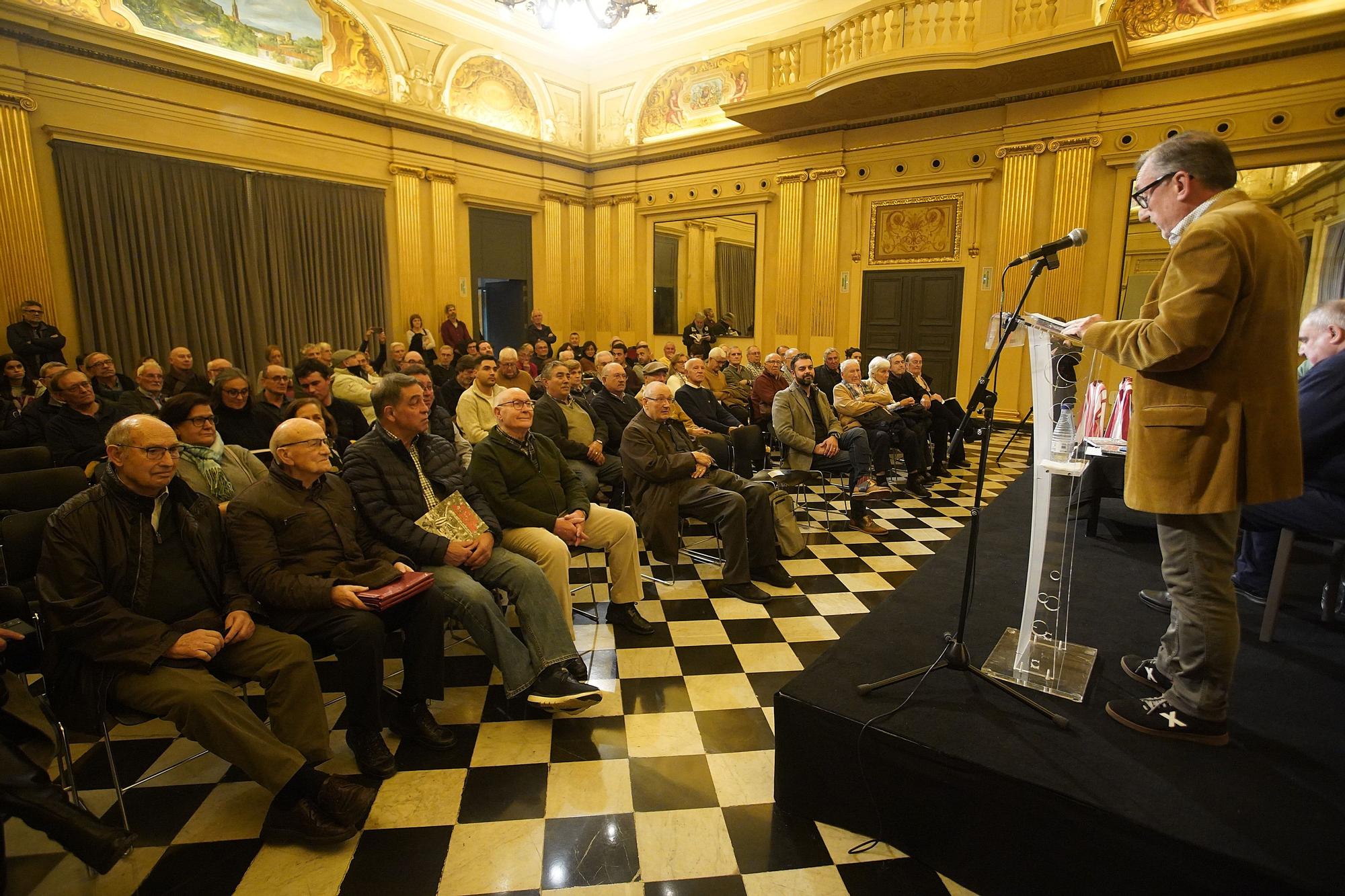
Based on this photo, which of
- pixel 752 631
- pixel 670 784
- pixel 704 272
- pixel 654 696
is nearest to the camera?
pixel 670 784

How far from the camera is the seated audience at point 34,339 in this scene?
6477 mm

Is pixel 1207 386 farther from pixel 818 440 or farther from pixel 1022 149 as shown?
pixel 1022 149

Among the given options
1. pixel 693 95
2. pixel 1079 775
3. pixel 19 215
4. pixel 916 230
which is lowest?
pixel 1079 775

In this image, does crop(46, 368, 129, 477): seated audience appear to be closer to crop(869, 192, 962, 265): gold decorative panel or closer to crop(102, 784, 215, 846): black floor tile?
crop(102, 784, 215, 846): black floor tile

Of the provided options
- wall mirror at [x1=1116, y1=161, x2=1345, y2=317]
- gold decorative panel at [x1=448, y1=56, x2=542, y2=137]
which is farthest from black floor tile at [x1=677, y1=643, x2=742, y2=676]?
gold decorative panel at [x1=448, y1=56, x2=542, y2=137]

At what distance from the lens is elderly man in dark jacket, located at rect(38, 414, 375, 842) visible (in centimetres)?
182

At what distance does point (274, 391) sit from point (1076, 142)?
9.15 metres

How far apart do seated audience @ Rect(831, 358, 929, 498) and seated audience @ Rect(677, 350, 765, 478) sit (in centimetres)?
90

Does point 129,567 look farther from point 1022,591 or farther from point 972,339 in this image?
point 972,339

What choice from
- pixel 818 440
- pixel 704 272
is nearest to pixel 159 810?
pixel 818 440

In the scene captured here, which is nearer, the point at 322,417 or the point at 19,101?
the point at 322,417

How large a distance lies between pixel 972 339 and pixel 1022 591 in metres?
7.17

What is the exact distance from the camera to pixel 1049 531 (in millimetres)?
1996

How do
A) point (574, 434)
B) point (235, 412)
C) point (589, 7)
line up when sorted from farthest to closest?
point (589, 7), point (574, 434), point (235, 412)
